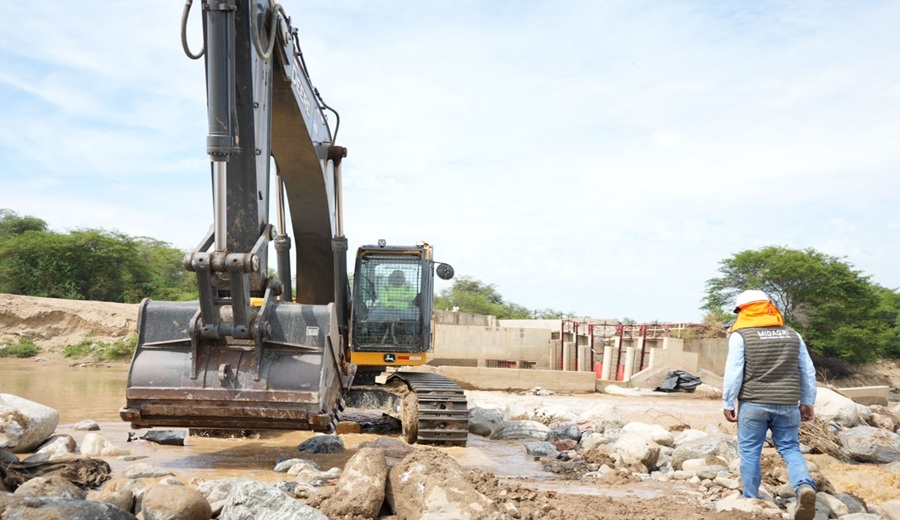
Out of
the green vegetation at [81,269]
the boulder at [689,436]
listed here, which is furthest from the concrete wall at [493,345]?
the boulder at [689,436]

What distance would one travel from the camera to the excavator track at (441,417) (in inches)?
384

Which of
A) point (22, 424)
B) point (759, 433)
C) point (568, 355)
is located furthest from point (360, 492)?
point (568, 355)

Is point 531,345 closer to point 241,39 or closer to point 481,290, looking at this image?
point 241,39

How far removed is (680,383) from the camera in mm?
23391

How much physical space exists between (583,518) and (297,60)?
215 inches

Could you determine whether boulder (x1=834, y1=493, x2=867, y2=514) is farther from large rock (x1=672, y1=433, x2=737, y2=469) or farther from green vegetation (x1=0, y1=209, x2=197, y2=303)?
green vegetation (x1=0, y1=209, x2=197, y2=303)

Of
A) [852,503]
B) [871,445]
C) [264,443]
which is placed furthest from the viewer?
[871,445]

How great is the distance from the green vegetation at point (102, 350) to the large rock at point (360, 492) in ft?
87.7

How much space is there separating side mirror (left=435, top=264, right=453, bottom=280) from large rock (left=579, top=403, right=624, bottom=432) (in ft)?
12.9

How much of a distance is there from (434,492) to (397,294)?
5547mm

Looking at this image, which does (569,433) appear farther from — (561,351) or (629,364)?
(561,351)

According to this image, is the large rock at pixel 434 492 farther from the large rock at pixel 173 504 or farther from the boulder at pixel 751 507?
the boulder at pixel 751 507

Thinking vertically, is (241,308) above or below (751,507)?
above

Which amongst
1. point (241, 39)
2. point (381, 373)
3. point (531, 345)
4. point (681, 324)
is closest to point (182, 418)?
point (241, 39)
